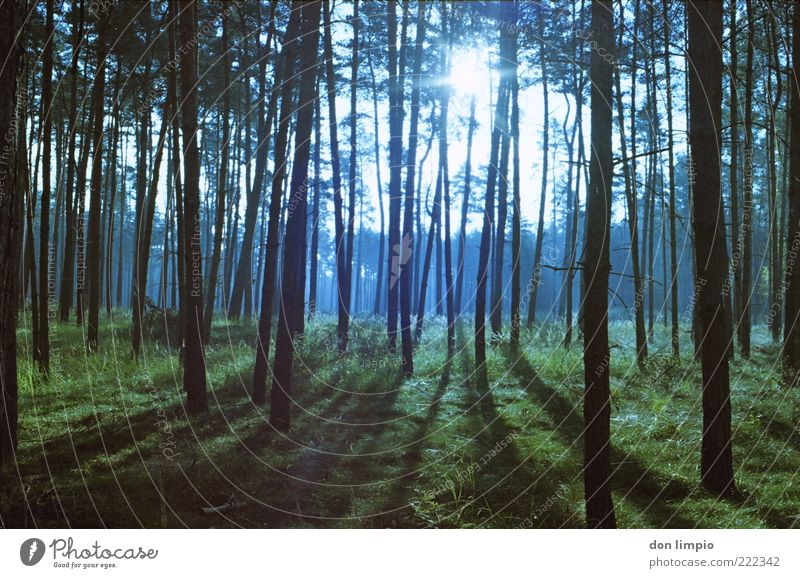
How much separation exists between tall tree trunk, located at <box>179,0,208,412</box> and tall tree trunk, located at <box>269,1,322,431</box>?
1.18 m

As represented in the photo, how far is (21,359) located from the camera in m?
9.70

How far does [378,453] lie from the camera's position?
23.2ft

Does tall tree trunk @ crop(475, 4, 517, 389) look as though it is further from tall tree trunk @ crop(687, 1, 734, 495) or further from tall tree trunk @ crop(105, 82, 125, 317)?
tall tree trunk @ crop(105, 82, 125, 317)

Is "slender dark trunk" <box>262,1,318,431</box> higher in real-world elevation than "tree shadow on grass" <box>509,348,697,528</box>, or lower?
higher

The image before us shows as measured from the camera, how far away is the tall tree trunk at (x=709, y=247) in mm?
5941

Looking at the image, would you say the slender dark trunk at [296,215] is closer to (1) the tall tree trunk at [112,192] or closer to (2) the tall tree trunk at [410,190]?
(1) the tall tree trunk at [112,192]

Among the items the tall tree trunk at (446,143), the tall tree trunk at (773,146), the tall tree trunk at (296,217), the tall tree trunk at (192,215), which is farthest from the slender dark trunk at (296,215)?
the tall tree trunk at (773,146)

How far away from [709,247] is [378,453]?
4034mm

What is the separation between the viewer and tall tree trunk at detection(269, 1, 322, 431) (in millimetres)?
8133

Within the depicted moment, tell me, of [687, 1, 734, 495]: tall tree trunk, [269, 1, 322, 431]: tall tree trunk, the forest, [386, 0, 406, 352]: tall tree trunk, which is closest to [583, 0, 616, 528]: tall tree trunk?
the forest

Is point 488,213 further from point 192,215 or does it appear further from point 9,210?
point 9,210

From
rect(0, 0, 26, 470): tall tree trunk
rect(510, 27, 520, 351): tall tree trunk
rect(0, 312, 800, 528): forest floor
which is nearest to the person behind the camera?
rect(0, 0, 26, 470): tall tree trunk

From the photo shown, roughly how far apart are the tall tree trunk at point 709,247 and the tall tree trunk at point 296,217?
14.7 feet

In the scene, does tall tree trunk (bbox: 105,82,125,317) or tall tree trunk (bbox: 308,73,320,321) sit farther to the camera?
tall tree trunk (bbox: 308,73,320,321)
